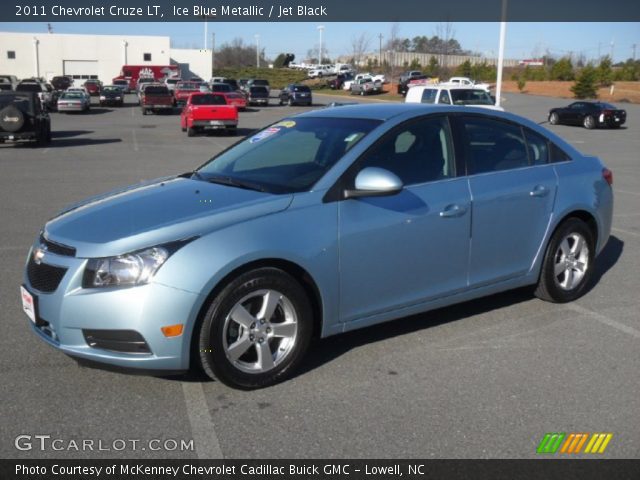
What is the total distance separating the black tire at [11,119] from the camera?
1966 cm

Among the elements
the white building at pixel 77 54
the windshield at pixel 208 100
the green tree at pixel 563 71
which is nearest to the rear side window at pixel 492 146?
the windshield at pixel 208 100

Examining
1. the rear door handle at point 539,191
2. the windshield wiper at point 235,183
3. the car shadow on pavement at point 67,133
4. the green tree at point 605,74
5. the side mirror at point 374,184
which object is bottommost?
the car shadow on pavement at point 67,133

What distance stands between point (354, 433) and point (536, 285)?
2.81 m

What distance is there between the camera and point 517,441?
3.47 metres

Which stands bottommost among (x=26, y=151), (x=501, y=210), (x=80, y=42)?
(x=26, y=151)

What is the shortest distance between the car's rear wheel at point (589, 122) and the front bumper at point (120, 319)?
32.6m

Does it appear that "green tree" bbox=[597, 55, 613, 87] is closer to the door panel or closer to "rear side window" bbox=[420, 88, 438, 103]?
"rear side window" bbox=[420, 88, 438, 103]

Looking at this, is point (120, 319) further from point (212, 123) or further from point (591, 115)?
point (591, 115)

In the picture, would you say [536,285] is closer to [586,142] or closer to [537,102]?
[586,142]

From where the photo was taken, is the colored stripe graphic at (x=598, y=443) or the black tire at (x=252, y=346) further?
the black tire at (x=252, y=346)

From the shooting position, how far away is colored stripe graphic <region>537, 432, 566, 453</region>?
3.41m

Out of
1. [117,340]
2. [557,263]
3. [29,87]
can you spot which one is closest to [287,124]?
[117,340]

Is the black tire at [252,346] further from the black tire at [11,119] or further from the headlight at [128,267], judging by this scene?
the black tire at [11,119]
